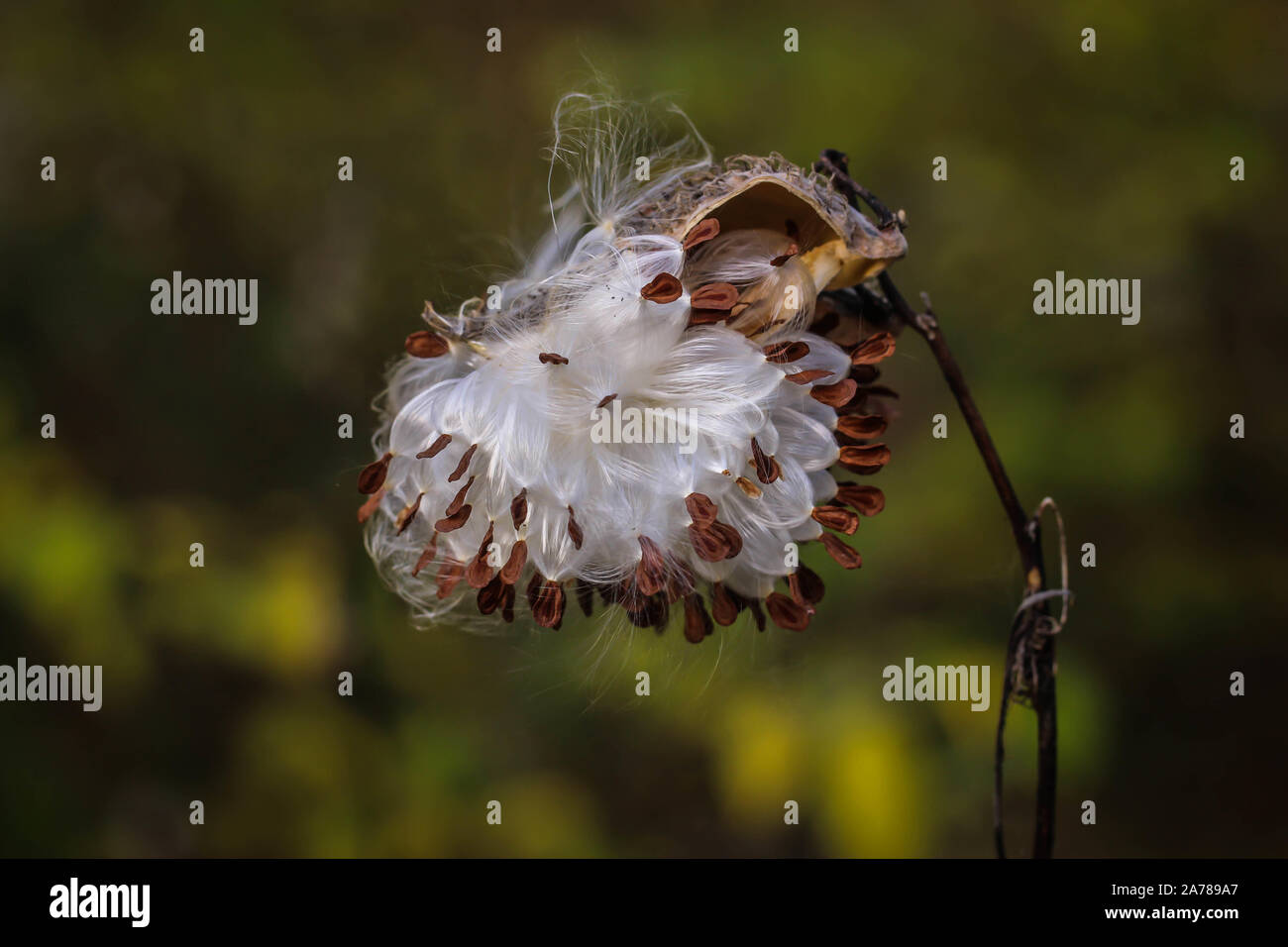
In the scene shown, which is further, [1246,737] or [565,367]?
[1246,737]

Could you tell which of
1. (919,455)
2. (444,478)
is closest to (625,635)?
(444,478)

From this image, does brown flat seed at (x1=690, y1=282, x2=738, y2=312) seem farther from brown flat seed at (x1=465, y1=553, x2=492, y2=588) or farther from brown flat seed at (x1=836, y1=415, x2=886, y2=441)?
brown flat seed at (x1=465, y1=553, x2=492, y2=588)

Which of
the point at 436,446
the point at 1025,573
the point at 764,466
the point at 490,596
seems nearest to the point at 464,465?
the point at 436,446

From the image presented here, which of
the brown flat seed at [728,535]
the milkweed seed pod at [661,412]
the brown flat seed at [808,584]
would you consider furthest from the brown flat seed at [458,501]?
the brown flat seed at [808,584]

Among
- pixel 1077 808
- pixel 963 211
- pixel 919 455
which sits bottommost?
pixel 1077 808

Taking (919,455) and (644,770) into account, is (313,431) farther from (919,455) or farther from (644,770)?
(919,455)

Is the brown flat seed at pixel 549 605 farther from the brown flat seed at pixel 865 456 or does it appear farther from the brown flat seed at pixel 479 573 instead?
the brown flat seed at pixel 865 456
